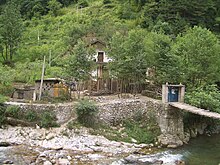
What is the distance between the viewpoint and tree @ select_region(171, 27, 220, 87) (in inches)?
1371

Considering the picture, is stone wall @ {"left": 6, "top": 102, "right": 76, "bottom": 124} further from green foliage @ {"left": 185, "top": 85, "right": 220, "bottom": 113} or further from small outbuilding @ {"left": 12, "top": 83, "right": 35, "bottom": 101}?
green foliage @ {"left": 185, "top": 85, "right": 220, "bottom": 113}

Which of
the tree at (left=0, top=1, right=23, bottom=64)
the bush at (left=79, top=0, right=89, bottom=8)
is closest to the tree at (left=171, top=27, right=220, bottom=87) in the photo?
the tree at (left=0, top=1, right=23, bottom=64)

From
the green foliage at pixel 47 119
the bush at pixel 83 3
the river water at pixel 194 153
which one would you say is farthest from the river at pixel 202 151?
the bush at pixel 83 3

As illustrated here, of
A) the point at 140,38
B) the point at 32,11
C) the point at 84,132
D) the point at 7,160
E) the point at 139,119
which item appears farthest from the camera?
the point at 32,11

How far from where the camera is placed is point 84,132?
27.9 metres

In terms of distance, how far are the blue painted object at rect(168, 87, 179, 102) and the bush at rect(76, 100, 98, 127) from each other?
6.68 meters

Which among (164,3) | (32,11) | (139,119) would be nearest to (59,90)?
(139,119)

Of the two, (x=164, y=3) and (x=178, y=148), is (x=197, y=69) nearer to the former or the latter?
(x=178, y=148)

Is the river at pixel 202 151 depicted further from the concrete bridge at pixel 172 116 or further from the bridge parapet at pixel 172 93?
the bridge parapet at pixel 172 93

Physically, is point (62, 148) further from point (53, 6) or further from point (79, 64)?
point (53, 6)

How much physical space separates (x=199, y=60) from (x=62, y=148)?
17.2 m

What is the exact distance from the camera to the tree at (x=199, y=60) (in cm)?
3481

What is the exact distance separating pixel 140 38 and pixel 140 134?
37.3 ft

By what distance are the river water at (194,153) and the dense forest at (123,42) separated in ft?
11.4
